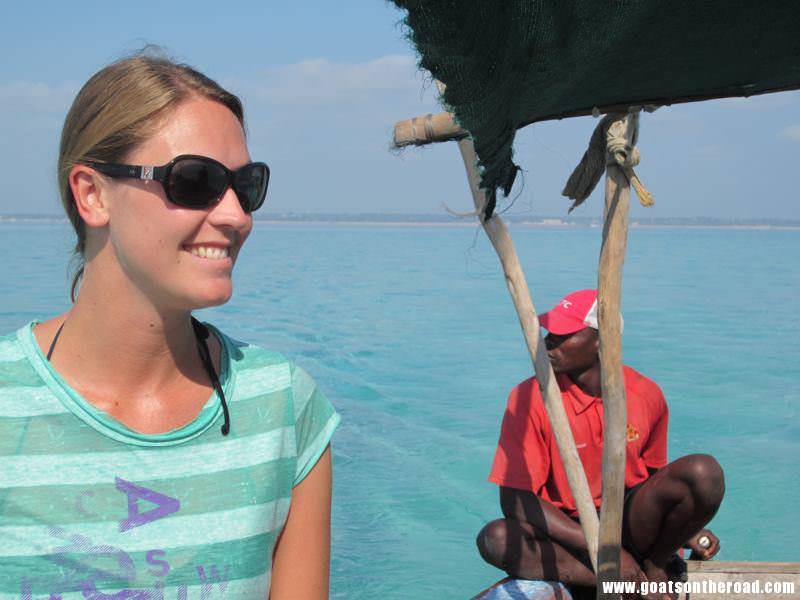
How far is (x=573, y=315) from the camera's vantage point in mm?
3771

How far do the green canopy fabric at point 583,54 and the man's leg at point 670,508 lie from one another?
1.90m

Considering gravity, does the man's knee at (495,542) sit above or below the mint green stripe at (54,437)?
below

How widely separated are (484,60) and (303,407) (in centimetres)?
69

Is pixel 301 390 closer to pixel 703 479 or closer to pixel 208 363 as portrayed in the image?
pixel 208 363

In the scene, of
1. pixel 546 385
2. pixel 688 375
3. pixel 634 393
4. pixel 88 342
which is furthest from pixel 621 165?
pixel 688 375

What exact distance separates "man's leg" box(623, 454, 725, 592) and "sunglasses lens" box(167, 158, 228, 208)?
2625mm

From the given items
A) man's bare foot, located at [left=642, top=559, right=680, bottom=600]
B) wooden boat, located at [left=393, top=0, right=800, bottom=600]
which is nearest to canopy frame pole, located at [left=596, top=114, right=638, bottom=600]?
wooden boat, located at [left=393, top=0, right=800, bottom=600]

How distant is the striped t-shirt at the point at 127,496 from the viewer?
1272 mm

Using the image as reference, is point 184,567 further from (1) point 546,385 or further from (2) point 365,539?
(2) point 365,539

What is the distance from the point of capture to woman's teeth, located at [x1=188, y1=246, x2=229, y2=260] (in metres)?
1.38

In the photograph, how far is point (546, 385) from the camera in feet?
10.0

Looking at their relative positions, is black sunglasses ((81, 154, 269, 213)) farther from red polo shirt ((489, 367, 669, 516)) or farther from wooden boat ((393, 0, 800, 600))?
red polo shirt ((489, 367, 669, 516))

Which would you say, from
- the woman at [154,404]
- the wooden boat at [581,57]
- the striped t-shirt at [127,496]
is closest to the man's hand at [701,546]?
the wooden boat at [581,57]

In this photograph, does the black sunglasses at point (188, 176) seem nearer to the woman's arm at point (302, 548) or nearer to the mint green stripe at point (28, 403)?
the mint green stripe at point (28, 403)
